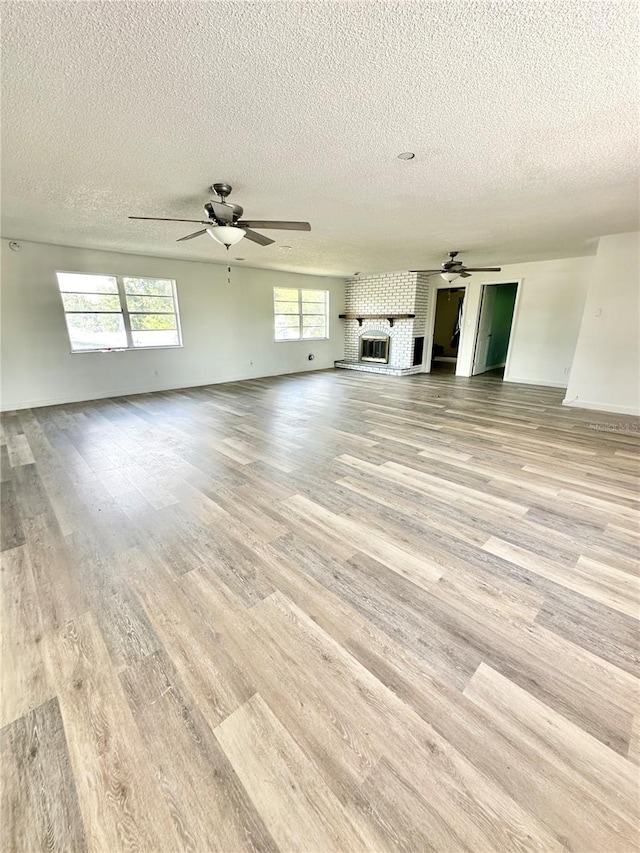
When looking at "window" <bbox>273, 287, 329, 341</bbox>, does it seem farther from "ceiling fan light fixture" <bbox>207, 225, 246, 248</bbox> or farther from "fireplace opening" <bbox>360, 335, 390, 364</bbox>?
"ceiling fan light fixture" <bbox>207, 225, 246, 248</bbox>

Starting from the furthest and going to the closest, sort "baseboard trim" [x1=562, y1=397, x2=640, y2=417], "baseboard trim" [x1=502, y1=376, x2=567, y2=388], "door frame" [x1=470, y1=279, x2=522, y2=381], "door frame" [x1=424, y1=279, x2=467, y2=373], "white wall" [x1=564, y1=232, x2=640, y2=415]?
"door frame" [x1=424, y1=279, x2=467, y2=373] < "door frame" [x1=470, y1=279, x2=522, y2=381] < "baseboard trim" [x1=502, y1=376, x2=567, y2=388] < "baseboard trim" [x1=562, y1=397, x2=640, y2=417] < "white wall" [x1=564, y1=232, x2=640, y2=415]

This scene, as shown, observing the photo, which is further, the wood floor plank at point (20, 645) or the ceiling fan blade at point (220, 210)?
the ceiling fan blade at point (220, 210)

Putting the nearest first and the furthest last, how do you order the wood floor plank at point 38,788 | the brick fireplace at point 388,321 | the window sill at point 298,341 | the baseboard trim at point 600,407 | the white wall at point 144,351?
the wood floor plank at point 38,788
the baseboard trim at point 600,407
the white wall at point 144,351
the brick fireplace at point 388,321
the window sill at point 298,341

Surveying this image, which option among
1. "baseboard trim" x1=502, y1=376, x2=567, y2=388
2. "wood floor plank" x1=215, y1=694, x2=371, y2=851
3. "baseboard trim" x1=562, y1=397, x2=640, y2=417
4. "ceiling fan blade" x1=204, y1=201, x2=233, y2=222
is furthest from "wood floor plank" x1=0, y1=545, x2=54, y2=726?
"baseboard trim" x1=502, y1=376, x2=567, y2=388

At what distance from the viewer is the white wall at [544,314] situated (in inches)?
265

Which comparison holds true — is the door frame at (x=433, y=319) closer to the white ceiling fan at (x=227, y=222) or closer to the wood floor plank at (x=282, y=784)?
the white ceiling fan at (x=227, y=222)

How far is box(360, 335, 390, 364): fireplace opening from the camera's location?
357 inches

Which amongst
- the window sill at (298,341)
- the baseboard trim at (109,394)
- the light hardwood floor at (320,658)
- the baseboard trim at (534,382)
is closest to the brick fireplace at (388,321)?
the window sill at (298,341)

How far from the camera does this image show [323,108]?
1.92m

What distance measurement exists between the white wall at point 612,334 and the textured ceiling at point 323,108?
163cm

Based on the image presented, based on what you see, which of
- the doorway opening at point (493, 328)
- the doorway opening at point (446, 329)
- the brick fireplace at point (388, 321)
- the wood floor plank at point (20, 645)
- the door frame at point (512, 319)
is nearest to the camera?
the wood floor plank at point (20, 645)

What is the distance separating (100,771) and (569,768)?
1524 mm

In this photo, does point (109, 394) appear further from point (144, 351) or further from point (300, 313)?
point (300, 313)

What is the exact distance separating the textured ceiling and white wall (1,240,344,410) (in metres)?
2.04
